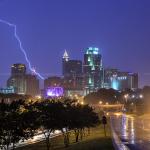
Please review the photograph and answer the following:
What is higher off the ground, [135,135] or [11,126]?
[11,126]

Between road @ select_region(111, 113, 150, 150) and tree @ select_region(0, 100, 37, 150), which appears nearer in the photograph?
tree @ select_region(0, 100, 37, 150)

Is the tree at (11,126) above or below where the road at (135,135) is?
above

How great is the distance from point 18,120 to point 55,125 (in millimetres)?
13372

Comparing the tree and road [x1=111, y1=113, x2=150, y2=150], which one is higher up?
the tree

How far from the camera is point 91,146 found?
41.7 meters

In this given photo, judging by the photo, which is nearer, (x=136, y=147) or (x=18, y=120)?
(x=18, y=120)

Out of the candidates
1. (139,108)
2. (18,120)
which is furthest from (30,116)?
(139,108)

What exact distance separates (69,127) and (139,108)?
4336 inches

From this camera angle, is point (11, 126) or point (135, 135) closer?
point (11, 126)

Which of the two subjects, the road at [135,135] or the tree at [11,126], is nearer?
the tree at [11,126]

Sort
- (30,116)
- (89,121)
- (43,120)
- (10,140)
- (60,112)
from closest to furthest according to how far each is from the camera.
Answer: (10,140)
(30,116)
(43,120)
(60,112)
(89,121)

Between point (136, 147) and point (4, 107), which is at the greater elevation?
point (4, 107)

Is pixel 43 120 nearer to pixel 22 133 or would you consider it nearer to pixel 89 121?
pixel 22 133

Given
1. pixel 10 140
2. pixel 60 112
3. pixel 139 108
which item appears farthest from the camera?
pixel 139 108
